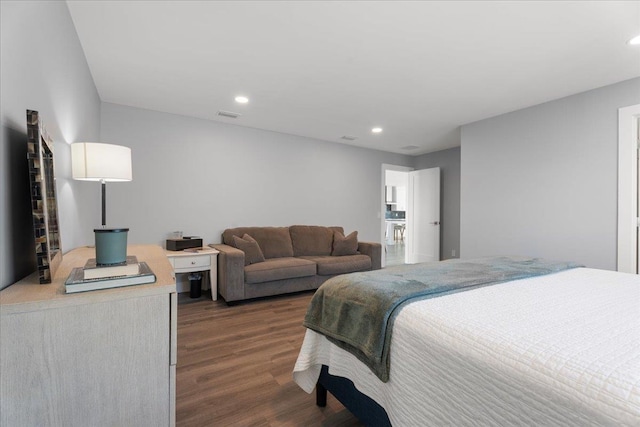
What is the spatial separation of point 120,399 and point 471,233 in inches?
168

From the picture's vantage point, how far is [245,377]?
198 centimetres

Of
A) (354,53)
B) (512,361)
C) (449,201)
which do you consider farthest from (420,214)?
(512,361)

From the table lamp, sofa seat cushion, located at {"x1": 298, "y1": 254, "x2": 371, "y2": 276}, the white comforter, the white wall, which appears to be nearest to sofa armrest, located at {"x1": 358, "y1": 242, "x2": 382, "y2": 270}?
sofa seat cushion, located at {"x1": 298, "y1": 254, "x2": 371, "y2": 276}

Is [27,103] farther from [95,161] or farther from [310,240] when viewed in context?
[310,240]

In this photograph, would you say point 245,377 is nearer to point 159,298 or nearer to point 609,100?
point 159,298

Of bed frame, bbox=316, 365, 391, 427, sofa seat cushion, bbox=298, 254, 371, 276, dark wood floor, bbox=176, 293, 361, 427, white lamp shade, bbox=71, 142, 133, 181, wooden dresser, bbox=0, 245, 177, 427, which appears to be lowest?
dark wood floor, bbox=176, 293, 361, 427

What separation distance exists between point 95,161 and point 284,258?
A: 9.12 feet

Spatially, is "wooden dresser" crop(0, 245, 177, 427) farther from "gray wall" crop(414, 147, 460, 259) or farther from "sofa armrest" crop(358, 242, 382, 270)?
"gray wall" crop(414, 147, 460, 259)

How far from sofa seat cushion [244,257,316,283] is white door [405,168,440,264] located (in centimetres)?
309

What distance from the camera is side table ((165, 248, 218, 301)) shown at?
3422mm

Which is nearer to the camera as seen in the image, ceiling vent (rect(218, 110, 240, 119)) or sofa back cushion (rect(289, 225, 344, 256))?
ceiling vent (rect(218, 110, 240, 119))

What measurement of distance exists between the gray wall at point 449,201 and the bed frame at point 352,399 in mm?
4692

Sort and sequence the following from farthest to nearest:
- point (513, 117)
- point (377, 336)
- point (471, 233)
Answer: point (471, 233), point (513, 117), point (377, 336)

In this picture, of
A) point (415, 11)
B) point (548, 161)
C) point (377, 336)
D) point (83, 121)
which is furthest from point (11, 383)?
point (548, 161)
